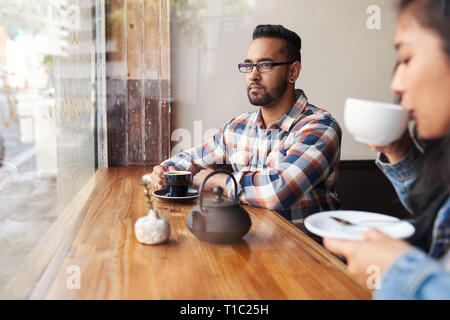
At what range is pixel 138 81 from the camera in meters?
2.62

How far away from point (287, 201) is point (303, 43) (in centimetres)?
164

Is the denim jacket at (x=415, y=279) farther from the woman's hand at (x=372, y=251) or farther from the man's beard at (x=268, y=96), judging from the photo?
the man's beard at (x=268, y=96)

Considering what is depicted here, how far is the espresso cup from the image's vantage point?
1.60 meters

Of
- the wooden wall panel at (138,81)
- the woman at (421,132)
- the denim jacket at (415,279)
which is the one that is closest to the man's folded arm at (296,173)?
the woman at (421,132)

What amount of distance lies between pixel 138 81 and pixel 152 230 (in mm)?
1710

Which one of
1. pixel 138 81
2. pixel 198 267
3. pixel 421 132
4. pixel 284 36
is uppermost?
pixel 284 36

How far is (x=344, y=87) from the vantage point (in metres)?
2.96

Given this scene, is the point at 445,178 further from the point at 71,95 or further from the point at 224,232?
the point at 71,95

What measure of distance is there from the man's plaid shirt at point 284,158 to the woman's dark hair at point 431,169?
0.56 m

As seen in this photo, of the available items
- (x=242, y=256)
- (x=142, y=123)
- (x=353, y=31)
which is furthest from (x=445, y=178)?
(x=353, y=31)

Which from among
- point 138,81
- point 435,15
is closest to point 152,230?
point 435,15

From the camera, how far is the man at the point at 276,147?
1638 mm

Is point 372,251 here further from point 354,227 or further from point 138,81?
point 138,81

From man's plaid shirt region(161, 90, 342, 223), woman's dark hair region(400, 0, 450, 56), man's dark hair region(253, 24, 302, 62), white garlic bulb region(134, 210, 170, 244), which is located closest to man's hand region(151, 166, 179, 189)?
man's plaid shirt region(161, 90, 342, 223)
